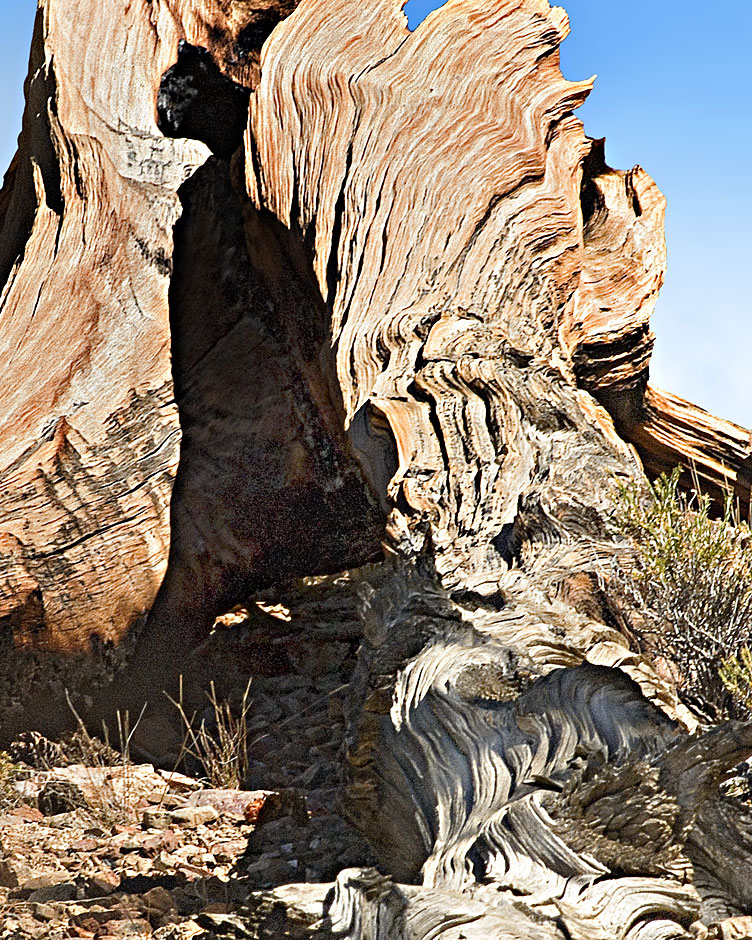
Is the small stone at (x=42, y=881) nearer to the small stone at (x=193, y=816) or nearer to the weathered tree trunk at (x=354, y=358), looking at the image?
the small stone at (x=193, y=816)

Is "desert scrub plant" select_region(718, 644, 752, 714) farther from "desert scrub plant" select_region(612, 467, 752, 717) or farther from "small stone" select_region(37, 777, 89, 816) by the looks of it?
"small stone" select_region(37, 777, 89, 816)

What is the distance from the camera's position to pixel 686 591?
3.15 meters

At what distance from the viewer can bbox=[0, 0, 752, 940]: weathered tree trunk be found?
3.07 metres

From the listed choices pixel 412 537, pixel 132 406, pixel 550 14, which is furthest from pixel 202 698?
pixel 550 14

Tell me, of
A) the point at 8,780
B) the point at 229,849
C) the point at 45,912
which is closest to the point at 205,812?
the point at 229,849

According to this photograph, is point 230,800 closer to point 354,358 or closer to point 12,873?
point 12,873

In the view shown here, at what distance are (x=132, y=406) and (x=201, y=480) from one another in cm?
55

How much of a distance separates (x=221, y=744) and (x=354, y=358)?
219 centimetres

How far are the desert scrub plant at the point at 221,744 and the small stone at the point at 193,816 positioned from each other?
33cm

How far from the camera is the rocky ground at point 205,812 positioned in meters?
3.26

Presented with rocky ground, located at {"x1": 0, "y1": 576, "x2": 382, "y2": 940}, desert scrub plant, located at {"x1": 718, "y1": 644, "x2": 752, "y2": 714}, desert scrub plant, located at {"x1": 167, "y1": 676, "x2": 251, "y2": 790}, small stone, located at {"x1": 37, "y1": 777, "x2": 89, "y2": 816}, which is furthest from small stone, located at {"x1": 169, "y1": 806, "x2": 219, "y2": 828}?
desert scrub plant, located at {"x1": 718, "y1": 644, "x2": 752, "y2": 714}

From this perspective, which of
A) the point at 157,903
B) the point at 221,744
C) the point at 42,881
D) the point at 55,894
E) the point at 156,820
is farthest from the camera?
the point at 221,744

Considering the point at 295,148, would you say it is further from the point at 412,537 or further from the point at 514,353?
the point at 412,537

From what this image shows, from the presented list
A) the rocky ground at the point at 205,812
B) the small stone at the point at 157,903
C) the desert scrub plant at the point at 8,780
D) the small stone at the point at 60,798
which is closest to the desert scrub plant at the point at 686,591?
the rocky ground at the point at 205,812
